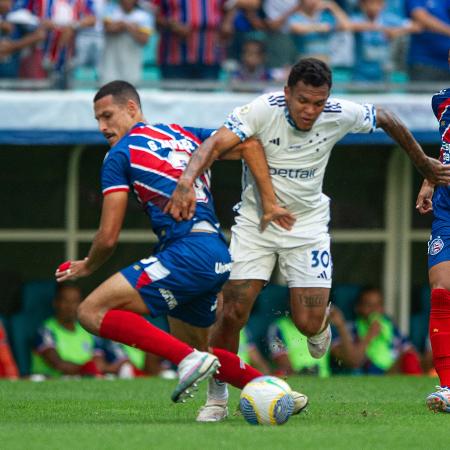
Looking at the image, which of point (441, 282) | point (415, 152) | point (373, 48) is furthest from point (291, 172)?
point (373, 48)

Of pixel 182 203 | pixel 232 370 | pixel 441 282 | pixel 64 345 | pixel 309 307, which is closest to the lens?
pixel 182 203

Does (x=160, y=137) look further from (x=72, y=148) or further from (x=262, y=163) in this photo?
(x=72, y=148)

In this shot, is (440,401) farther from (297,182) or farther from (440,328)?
(297,182)

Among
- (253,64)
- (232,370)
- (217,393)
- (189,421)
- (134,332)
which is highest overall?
(253,64)

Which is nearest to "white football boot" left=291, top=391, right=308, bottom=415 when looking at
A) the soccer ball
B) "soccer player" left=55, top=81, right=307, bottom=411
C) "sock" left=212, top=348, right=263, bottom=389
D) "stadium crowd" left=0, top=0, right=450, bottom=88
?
"soccer player" left=55, top=81, right=307, bottom=411

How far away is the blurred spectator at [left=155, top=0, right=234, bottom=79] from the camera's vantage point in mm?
13172

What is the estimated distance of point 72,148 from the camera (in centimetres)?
1411

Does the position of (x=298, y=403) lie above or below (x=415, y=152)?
below

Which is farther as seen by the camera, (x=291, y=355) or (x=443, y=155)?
(x=291, y=355)

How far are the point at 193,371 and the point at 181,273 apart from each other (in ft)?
1.98

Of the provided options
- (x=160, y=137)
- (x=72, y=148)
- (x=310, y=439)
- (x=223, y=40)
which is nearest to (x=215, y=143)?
(x=160, y=137)

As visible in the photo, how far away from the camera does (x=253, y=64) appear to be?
13.2 meters

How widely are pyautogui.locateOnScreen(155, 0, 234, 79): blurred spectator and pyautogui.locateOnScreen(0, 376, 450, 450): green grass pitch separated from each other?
3759 millimetres

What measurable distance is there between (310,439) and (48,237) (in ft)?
28.1
